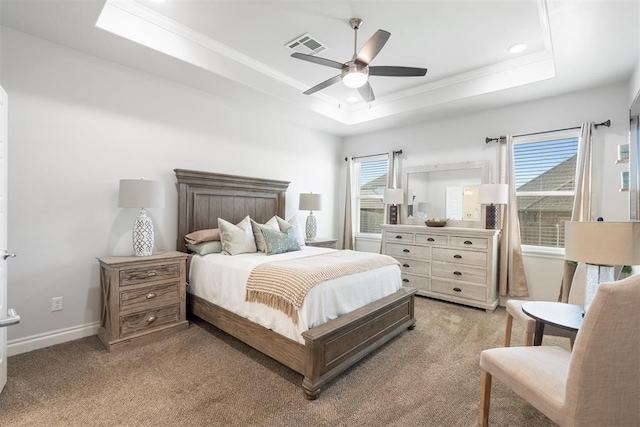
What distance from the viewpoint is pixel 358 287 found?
256 cm

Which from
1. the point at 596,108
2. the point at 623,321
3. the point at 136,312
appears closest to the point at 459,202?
the point at 596,108

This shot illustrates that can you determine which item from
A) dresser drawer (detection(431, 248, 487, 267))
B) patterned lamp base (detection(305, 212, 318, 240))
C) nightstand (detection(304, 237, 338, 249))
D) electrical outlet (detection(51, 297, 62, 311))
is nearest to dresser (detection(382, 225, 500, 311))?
dresser drawer (detection(431, 248, 487, 267))

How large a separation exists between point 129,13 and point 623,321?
3.90 meters

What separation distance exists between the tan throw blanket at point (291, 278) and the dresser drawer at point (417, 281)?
178 cm

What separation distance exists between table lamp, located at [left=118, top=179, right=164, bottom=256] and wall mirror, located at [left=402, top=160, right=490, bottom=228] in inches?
144

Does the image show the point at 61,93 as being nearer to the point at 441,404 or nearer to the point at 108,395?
the point at 108,395

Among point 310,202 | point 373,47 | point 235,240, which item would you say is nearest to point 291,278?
point 235,240

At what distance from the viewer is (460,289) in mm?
3939

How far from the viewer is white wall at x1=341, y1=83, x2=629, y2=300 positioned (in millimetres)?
3287

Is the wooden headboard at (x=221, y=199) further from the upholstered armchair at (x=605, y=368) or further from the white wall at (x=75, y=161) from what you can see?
the upholstered armchair at (x=605, y=368)

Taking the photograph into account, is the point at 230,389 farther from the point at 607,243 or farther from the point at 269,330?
the point at 607,243

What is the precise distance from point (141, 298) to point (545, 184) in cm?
484

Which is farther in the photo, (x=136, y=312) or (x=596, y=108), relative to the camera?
(x=596, y=108)

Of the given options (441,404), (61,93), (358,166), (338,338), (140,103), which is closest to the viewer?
(441,404)
